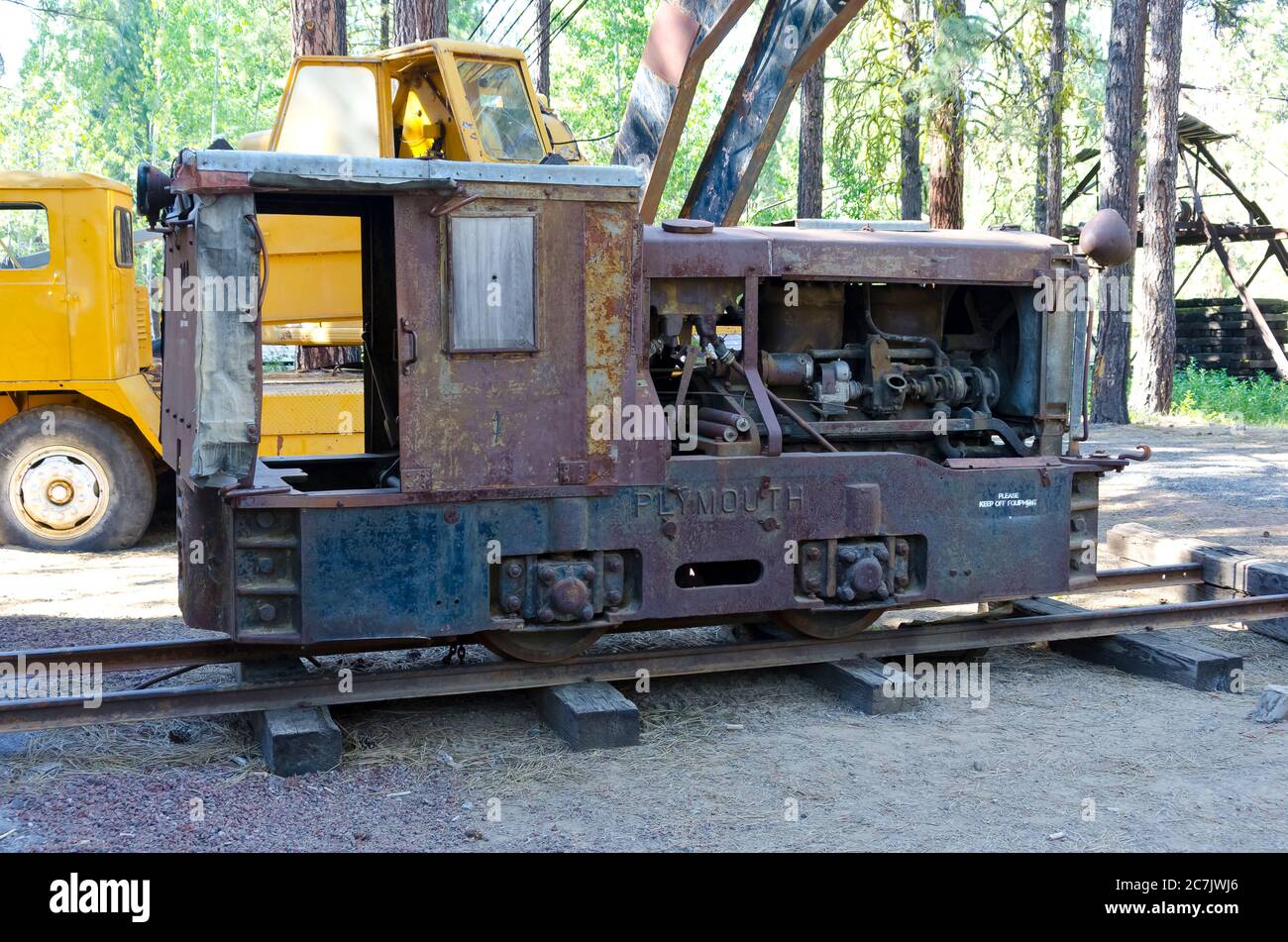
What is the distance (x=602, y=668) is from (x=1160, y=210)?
55.3ft

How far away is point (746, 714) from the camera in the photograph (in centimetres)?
602

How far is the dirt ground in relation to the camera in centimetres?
459

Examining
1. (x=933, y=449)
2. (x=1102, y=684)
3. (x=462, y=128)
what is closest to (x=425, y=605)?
(x=933, y=449)

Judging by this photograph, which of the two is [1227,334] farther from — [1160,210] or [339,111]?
[339,111]

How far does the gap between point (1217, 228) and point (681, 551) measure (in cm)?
2333

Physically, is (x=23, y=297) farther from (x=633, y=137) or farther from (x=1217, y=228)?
(x=1217, y=228)

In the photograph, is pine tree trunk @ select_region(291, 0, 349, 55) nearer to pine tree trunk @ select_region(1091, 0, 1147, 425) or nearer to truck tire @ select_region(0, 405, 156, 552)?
truck tire @ select_region(0, 405, 156, 552)

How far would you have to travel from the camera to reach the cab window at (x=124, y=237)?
424 inches

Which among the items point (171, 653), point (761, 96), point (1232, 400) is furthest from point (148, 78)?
point (171, 653)

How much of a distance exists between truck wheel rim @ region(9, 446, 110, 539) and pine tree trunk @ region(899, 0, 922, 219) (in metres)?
10.1

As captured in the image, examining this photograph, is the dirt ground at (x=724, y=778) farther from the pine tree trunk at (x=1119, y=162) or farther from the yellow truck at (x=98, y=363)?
the pine tree trunk at (x=1119, y=162)

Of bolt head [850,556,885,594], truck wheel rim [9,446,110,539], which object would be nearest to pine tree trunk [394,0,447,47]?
truck wheel rim [9,446,110,539]

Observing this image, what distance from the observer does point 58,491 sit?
10445 millimetres

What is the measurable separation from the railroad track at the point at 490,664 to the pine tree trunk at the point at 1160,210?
13.7 m
